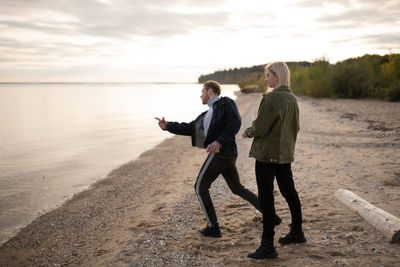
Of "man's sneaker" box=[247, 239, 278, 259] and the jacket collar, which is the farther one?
"man's sneaker" box=[247, 239, 278, 259]

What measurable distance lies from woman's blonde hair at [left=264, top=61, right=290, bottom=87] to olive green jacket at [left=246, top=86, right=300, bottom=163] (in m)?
0.07

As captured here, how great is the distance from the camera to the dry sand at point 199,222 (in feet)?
12.7

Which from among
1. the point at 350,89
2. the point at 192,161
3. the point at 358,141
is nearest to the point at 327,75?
the point at 350,89

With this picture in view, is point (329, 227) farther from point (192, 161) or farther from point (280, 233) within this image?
point (192, 161)

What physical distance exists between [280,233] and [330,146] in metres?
7.52

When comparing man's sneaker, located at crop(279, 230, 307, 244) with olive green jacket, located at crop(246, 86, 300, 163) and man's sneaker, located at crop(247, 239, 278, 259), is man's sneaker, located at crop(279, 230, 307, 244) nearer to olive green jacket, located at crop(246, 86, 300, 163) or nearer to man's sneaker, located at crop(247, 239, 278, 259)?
man's sneaker, located at crop(247, 239, 278, 259)

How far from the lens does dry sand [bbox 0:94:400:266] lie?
388cm

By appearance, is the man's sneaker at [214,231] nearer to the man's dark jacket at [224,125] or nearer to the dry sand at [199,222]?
the dry sand at [199,222]

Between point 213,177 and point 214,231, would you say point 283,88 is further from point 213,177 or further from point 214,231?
point 214,231

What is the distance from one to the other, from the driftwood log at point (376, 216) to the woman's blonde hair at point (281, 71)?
2.23 metres

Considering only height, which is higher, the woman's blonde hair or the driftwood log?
the woman's blonde hair

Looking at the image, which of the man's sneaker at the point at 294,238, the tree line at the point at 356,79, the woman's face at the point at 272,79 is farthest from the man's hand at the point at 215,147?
the tree line at the point at 356,79

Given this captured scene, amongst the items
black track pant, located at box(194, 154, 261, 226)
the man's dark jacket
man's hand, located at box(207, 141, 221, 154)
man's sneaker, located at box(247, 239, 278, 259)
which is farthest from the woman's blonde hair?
man's sneaker, located at box(247, 239, 278, 259)

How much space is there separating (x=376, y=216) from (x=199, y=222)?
262cm
